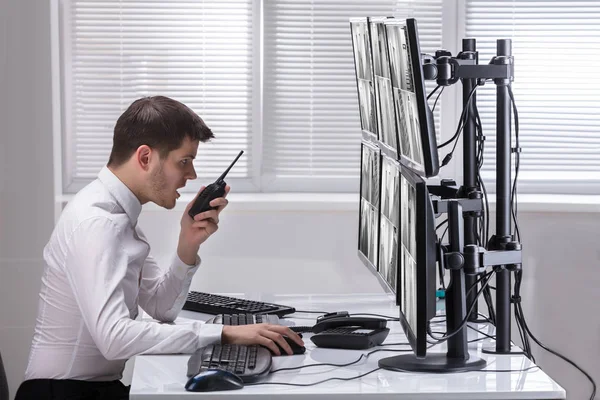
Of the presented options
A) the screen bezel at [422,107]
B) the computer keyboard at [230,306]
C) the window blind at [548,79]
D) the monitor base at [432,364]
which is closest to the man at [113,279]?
the monitor base at [432,364]

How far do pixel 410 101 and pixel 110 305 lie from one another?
2.51 feet

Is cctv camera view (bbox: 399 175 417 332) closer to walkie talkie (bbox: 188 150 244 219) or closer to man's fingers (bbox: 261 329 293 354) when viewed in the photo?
man's fingers (bbox: 261 329 293 354)

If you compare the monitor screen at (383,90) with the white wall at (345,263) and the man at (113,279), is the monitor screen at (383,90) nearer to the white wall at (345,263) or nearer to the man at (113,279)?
the man at (113,279)

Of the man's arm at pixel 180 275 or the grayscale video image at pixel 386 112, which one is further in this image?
the man's arm at pixel 180 275

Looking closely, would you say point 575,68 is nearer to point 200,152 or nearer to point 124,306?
point 200,152

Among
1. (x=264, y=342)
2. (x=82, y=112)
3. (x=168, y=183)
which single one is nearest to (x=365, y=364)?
(x=264, y=342)

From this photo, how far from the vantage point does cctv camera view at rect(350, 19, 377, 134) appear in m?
2.17

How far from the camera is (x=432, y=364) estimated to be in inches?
70.7

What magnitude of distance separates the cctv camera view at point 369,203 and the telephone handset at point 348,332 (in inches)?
6.3

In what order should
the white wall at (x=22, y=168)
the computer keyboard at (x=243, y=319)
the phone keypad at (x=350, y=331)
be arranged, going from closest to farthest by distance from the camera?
the phone keypad at (x=350, y=331), the computer keyboard at (x=243, y=319), the white wall at (x=22, y=168)

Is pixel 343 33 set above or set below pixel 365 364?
above

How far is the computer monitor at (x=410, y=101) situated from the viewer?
155cm

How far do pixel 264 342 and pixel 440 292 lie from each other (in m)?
0.76

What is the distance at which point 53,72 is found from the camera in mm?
3357
